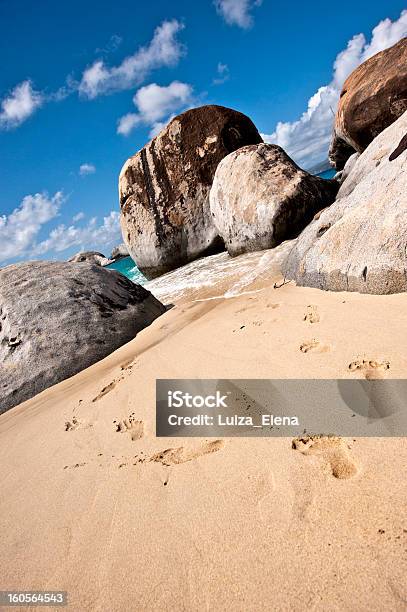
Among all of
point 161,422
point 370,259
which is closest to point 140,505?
point 161,422

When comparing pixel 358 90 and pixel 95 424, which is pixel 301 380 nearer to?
pixel 95 424

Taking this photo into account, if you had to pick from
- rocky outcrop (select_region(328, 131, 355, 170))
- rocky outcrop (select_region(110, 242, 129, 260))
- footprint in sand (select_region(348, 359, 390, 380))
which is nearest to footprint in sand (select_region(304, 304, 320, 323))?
footprint in sand (select_region(348, 359, 390, 380))

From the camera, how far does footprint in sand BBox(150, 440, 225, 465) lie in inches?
66.4

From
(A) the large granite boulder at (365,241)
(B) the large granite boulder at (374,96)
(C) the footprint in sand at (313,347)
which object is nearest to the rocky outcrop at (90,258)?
(B) the large granite boulder at (374,96)

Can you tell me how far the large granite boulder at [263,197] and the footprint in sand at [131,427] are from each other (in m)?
5.22

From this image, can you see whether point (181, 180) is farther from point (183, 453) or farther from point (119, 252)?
point (119, 252)

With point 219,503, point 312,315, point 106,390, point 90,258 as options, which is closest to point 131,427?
point 106,390

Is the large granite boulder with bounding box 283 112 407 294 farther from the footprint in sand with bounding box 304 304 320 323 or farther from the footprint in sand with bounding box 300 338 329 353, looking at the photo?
the footprint in sand with bounding box 300 338 329 353

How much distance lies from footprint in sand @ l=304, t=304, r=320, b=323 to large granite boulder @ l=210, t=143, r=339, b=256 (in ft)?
12.9

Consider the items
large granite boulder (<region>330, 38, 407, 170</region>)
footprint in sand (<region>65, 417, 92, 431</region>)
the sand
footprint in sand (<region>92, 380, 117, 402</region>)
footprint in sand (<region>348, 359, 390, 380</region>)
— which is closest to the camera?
the sand

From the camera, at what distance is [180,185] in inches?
364

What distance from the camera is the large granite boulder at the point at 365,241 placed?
2.71 m

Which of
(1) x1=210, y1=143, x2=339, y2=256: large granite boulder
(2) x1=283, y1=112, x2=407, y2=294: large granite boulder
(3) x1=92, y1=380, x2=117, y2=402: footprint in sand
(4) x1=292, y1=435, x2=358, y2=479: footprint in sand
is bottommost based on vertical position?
(4) x1=292, y1=435, x2=358, y2=479: footprint in sand

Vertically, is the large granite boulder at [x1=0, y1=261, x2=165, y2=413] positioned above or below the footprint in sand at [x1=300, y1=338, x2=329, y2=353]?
above
